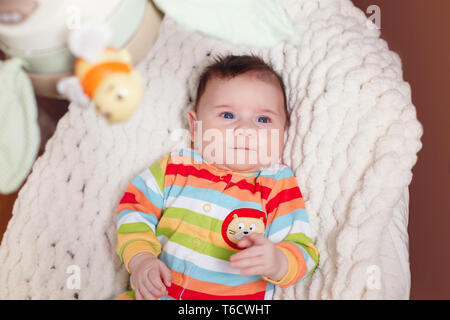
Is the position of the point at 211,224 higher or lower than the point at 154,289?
higher

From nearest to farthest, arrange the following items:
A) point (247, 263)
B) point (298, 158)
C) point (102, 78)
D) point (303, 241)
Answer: point (102, 78), point (247, 263), point (303, 241), point (298, 158)

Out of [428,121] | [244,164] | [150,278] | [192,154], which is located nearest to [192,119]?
[192,154]

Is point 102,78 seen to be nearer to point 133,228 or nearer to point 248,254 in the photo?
point 248,254

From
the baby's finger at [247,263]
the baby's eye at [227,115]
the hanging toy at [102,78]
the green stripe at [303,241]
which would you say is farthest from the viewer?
the baby's eye at [227,115]

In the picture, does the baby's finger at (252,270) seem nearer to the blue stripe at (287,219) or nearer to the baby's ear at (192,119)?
the blue stripe at (287,219)

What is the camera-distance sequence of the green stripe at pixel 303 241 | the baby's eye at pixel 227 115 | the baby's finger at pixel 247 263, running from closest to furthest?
the baby's finger at pixel 247 263, the green stripe at pixel 303 241, the baby's eye at pixel 227 115

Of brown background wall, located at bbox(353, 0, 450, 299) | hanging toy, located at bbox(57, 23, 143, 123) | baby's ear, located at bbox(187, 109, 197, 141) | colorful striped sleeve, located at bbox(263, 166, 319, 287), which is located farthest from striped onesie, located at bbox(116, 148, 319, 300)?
hanging toy, located at bbox(57, 23, 143, 123)

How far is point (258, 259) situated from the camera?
0.70 meters

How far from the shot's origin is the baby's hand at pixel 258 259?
69 cm

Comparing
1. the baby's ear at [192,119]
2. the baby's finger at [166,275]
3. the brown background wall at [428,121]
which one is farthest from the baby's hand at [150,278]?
the brown background wall at [428,121]

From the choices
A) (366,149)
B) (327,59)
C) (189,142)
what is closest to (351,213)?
(366,149)

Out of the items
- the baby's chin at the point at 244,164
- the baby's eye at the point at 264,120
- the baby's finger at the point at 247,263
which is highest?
the baby's eye at the point at 264,120

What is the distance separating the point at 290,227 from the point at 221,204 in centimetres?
15

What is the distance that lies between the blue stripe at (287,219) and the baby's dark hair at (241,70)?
0.77 ft
